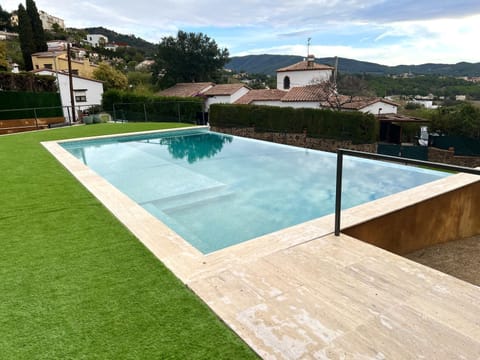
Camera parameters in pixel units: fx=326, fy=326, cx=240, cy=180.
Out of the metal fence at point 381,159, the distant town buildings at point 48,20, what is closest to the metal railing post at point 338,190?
the metal fence at point 381,159

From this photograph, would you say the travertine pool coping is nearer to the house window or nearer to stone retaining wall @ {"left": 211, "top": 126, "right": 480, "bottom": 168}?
stone retaining wall @ {"left": 211, "top": 126, "right": 480, "bottom": 168}

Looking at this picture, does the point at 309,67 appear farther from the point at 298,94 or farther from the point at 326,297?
the point at 326,297

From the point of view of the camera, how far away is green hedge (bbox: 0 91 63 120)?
18.5m

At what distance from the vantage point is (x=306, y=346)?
179 centimetres

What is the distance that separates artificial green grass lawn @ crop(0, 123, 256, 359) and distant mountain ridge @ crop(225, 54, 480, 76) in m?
38.7

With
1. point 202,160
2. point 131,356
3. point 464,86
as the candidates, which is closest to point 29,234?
point 131,356

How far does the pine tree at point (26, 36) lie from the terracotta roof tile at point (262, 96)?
29.0 m

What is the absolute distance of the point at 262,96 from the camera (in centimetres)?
2900

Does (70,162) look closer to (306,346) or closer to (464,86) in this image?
(306,346)

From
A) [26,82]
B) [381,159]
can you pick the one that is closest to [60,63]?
[26,82]

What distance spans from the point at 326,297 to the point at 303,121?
14.7 m

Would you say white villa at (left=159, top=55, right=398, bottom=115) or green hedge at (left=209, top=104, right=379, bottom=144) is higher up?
white villa at (left=159, top=55, right=398, bottom=115)

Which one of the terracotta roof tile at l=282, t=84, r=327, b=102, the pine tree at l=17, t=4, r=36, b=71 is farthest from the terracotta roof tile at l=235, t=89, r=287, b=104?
the pine tree at l=17, t=4, r=36, b=71

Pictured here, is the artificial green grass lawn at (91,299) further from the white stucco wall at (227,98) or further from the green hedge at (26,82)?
the white stucco wall at (227,98)
